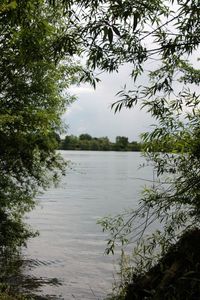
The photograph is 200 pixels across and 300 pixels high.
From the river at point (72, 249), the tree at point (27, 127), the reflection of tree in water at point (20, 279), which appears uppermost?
the tree at point (27, 127)

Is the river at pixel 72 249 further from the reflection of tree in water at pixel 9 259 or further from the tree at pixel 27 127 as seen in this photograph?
the tree at pixel 27 127

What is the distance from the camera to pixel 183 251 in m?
4.95

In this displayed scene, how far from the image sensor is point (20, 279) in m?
15.8

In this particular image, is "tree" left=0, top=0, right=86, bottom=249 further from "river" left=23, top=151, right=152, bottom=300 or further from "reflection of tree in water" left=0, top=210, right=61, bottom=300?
"river" left=23, top=151, right=152, bottom=300

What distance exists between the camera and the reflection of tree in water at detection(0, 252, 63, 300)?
14.3 m

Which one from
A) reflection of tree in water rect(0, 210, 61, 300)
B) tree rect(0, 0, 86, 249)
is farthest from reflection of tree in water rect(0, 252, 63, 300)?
tree rect(0, 0, 86, 249)

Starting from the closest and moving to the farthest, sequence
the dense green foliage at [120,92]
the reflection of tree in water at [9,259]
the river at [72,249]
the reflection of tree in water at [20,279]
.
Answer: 1. the dense green foliage at [120,92]
2. the reflection of tree in water at [20,279]
3. the reflection of tree in water at [9,259]
4. the river at [72,249]

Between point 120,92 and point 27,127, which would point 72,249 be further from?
point 120,92

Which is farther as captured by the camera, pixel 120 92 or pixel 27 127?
pixel 27 127

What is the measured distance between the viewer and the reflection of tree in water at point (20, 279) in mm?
14281

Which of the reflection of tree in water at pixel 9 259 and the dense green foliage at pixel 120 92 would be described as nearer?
the dense green foliage at pixel 120 92

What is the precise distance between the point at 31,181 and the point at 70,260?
209 inches

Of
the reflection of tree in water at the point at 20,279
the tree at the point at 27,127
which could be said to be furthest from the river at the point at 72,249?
the tree at the point at 27,127

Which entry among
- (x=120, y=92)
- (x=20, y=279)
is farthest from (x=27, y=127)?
(x=120, y=92)
